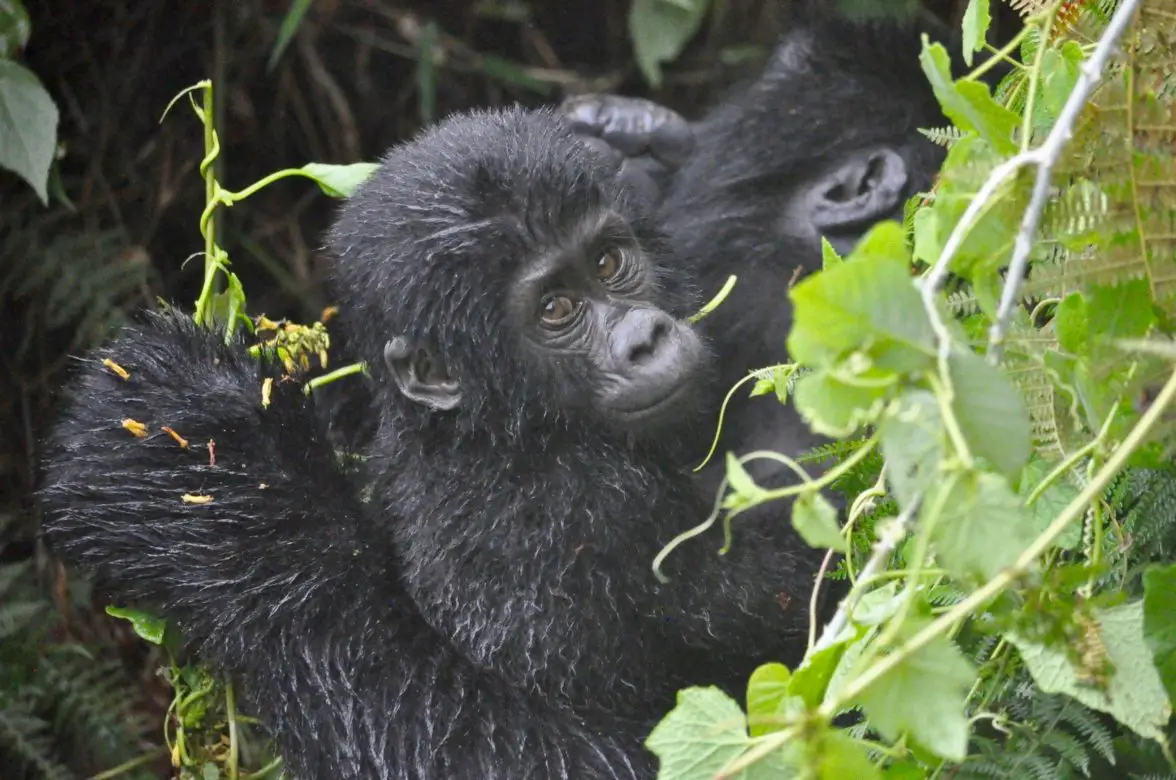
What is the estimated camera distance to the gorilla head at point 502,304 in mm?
1860

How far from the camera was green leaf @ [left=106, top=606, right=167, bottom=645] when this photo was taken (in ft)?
6.48

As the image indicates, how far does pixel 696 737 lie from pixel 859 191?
1.59m

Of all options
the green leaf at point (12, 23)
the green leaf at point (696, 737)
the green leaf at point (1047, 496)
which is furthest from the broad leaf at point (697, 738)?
the green leaf at point (12, 23)

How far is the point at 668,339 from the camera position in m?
1.90

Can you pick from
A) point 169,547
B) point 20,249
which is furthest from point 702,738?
point 20,249

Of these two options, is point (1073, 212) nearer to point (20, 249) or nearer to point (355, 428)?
point (355, 428)

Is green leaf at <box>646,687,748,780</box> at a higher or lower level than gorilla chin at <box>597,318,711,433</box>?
higher

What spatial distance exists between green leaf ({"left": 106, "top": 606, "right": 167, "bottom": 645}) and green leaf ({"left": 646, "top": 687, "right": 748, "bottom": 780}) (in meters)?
1.13

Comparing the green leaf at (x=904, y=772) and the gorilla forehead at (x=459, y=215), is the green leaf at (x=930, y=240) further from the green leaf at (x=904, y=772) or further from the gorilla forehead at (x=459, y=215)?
the gorilla forehead at (x=459, y=215)

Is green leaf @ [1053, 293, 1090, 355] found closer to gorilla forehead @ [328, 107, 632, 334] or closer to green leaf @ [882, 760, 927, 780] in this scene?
green leaf @ [882, 760, 927, 780]

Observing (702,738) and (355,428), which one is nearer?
(702,738)

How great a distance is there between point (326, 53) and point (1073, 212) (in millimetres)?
2533

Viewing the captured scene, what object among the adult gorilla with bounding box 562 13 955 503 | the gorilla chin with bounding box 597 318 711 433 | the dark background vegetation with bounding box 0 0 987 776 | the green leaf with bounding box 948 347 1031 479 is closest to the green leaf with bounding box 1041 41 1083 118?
the green leaf with bounding box 948 347 1031 479

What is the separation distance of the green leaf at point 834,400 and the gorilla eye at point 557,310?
1020mm
